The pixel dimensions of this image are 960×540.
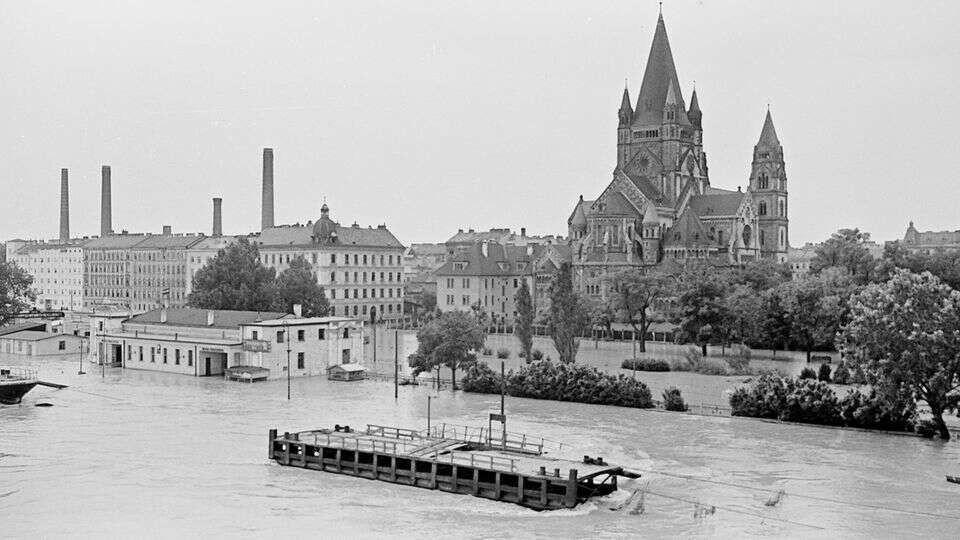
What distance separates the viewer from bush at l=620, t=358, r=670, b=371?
7238 centimetres

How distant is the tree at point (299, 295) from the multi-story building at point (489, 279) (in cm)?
2990

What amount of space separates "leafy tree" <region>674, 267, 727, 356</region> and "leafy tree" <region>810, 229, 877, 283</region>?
53.1 feet

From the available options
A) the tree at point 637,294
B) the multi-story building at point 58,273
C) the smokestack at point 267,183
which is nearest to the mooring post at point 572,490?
the tree at point 637,294

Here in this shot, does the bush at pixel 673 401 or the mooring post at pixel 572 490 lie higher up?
the bush at pixel 673 401

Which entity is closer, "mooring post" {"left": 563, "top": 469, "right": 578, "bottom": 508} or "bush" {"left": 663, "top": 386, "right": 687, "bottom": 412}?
"mooring post" {"left": 563, "top": 469, "right": 578, "bottom": 508}

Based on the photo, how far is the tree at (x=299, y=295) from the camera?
91.1 m

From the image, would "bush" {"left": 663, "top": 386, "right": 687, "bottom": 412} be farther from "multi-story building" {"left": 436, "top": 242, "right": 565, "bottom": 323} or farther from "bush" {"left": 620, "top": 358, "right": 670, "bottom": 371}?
"multi-story building" {"left": 436, "top": 242, "right": 565, "bottom": 323}

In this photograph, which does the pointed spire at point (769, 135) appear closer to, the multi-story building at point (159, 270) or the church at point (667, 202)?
the church at point (667, 202)

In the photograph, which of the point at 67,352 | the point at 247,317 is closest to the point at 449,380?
the point at 247,317

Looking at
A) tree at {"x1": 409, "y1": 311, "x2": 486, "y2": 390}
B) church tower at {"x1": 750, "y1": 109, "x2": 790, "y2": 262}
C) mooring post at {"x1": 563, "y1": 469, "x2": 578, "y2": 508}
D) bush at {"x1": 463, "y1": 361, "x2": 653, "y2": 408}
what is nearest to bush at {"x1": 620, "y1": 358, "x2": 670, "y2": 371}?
bush at {"x1": 463, "y1": 361, "x2": 653, "y2": 408}

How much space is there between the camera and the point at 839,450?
44.4m

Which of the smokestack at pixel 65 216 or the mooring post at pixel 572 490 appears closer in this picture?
the mooring post at pixel 572 490

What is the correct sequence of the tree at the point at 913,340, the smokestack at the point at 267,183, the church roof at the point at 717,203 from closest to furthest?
the tree at the point at 913,340 → the church roof at the point at 717,203 → the smokestack at the point at 267,183

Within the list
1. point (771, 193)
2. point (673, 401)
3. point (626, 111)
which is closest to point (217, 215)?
point (626, 111)
